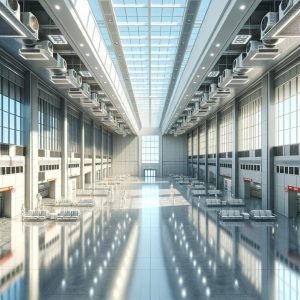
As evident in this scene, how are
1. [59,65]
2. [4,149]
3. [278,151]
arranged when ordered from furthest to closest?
[278,151] → [4,149] → [59,65]

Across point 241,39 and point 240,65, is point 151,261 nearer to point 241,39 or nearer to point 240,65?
point 240,65

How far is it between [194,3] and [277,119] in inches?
434

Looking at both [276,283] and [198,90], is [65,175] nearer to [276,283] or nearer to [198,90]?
[198,90]

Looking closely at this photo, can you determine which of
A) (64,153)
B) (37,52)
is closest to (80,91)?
(37,52)

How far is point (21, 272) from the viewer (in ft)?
35.9

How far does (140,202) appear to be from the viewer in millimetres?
29547

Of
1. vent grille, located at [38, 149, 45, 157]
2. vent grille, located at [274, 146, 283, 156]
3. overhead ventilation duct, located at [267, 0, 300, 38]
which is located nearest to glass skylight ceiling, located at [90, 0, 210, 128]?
overhead ventilation duct, located at [267, 0, 300, 38]

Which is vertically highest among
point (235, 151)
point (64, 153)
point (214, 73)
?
point (214, 73)

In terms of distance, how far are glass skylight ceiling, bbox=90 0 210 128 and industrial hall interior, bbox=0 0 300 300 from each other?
0.37 feet

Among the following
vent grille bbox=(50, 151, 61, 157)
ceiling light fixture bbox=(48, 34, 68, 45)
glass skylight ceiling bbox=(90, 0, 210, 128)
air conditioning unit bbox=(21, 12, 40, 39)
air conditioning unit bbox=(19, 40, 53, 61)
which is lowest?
vent grille bbox=(50, 151, 61, 157)

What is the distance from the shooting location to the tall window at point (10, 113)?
2070cm

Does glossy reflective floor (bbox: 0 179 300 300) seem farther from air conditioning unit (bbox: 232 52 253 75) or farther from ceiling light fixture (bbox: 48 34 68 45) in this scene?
ceiling light fixture (bbox: 48 34 68 45)

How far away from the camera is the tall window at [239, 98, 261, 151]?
28891mm

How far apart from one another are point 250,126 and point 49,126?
1867cm
